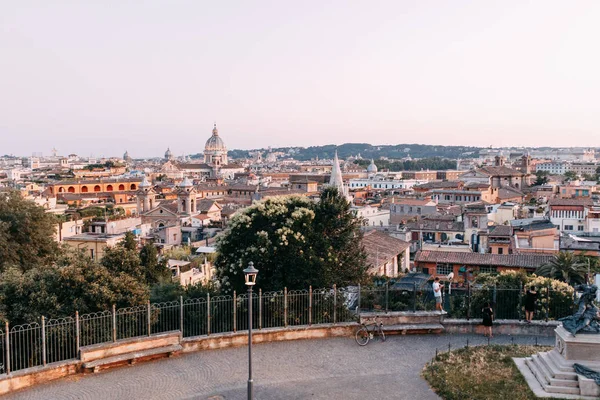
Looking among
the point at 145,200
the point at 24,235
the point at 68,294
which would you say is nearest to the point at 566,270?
the point at 68,294

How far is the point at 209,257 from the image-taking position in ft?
121

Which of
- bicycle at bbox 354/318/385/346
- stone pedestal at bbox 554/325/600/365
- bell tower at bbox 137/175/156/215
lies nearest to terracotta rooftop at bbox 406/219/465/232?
bicycle at bbox 354/318/385/346

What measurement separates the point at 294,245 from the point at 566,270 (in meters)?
15.3

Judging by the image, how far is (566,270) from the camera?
27141 millimetres

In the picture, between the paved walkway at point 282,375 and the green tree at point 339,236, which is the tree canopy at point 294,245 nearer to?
the green tree at point 339,236

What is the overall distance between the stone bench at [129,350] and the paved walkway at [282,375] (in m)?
0.19

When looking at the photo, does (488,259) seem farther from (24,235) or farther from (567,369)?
(24,235)

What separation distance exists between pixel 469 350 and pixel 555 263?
16.5m

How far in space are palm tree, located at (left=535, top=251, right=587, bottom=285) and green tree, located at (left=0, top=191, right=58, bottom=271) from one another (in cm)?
2392

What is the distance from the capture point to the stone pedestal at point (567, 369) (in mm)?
10930

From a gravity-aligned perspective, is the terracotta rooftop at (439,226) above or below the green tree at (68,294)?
below

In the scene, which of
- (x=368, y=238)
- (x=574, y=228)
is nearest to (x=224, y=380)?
(x=368, y=238)

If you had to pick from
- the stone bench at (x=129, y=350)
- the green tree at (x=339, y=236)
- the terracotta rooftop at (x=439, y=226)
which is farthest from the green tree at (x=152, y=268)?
the terracotta rooftop at (x=439, y=226)

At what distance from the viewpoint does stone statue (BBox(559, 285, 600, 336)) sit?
11492mm
